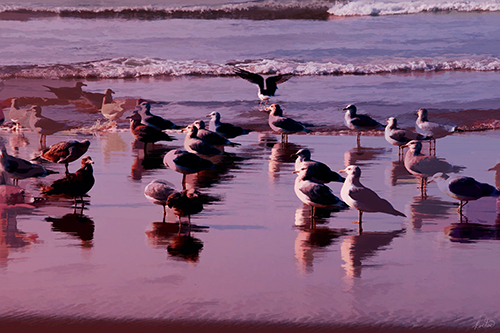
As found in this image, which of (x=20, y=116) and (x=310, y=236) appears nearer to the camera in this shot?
(x=310, y=236)

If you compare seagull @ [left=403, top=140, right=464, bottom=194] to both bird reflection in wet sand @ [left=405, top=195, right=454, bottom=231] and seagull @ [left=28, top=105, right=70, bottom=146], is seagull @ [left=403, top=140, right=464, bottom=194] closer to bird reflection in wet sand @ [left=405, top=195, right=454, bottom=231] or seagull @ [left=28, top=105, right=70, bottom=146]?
bird reflection in wet sand @ [left=405, top=195, right=454, bottom=231]

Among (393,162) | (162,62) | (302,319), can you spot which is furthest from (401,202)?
(162,62)

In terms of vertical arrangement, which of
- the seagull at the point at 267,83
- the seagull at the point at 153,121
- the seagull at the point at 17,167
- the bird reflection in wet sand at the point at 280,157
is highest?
the seagull at the point at 267,83

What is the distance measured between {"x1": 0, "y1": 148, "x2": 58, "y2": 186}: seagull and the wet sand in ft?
1.38

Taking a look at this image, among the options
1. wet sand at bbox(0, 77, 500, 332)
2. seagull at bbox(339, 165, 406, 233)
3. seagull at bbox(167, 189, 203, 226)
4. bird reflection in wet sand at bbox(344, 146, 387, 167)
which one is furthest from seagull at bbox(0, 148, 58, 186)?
bird reflection in wet sand at bbox(344, 146, 387, 167)

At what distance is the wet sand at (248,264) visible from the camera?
4.14 metres

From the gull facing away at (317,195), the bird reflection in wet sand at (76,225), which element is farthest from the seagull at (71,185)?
the gull facing away at (317,195)

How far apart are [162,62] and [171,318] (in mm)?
27522

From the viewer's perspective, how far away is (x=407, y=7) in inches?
1624

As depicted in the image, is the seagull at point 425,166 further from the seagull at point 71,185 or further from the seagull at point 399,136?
the seagull at point 71,185

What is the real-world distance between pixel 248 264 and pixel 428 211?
9.65ft

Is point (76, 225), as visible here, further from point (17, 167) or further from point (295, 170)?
point (295, 170)

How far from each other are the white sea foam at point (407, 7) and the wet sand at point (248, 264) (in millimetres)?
34152

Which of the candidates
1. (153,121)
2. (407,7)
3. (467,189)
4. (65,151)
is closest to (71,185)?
(65,151)
